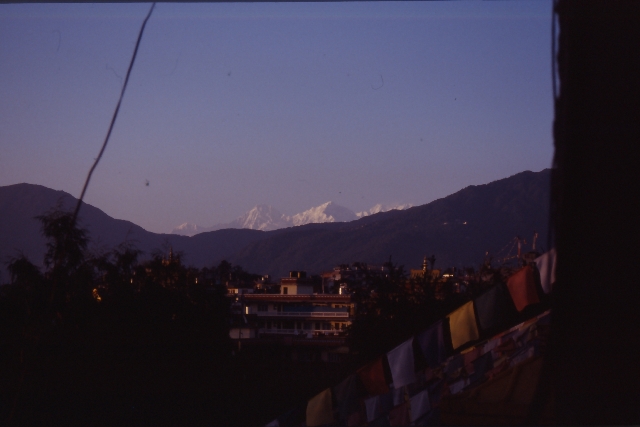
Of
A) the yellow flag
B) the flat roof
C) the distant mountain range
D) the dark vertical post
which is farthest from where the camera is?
the distant mountain range

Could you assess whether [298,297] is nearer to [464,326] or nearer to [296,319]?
[296,319]

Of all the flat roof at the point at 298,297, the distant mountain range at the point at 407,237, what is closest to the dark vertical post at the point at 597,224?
the flat roof at the point at 298,297

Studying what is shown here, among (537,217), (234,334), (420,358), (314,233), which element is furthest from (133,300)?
(314,233)

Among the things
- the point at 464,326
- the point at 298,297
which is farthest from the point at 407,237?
the point at 464,326

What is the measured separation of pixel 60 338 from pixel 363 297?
34.9ft

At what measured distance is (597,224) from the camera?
275cm

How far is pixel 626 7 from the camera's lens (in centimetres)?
282

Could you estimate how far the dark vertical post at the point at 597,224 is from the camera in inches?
108

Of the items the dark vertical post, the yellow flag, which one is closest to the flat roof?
the yellow flag

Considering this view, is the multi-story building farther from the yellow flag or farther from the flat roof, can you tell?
the yellow flag

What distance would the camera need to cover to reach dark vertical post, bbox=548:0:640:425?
2.73 metres

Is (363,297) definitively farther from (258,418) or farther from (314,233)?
(314,233)

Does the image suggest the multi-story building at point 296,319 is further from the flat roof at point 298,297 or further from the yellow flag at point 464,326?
the yellow flag at point 464,326

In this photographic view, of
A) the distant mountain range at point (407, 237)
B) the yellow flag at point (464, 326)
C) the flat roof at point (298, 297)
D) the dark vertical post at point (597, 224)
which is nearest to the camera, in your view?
the dark vertical post at point (597, 224)
